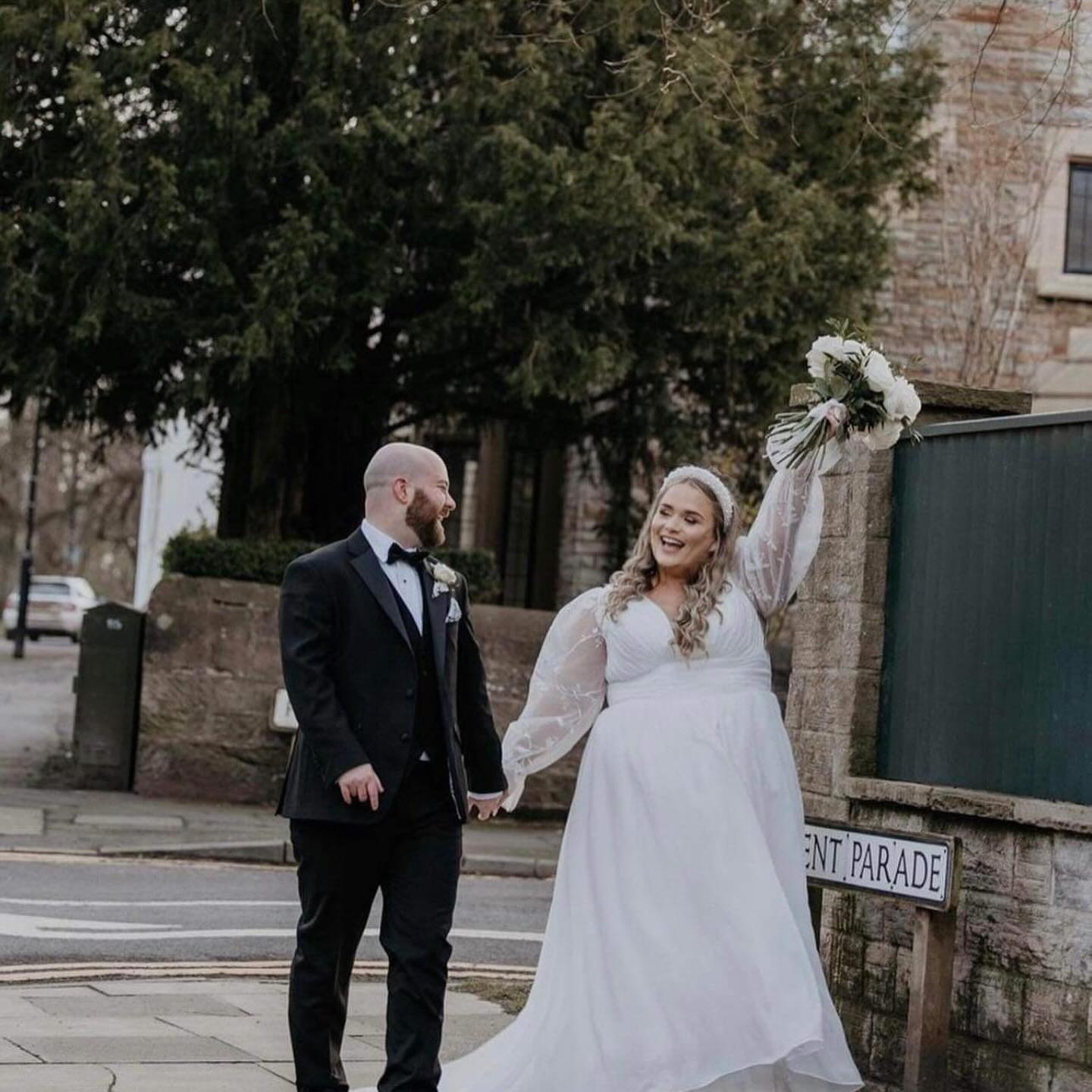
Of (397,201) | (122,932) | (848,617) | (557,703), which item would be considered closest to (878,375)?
(848,617)

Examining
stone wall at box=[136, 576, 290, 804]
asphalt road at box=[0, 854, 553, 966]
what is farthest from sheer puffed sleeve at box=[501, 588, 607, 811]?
stone wall at box=[136, 576, 290, 804]

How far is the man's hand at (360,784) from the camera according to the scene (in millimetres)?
6105

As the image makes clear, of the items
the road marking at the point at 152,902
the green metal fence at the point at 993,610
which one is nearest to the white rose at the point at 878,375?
the green metal fence at the point at 993,610

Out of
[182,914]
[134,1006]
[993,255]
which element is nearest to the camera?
[134,1006]

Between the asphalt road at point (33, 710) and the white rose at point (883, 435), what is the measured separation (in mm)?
12716

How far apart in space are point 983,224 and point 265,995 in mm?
16201

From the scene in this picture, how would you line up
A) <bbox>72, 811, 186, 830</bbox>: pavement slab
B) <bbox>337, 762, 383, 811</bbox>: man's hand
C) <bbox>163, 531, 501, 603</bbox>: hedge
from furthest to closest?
<bbox>163, 531, 501, 603</bbox>: hedge
<bbox>72, 811, 186, 830</bbox>: pavement slab
<bbox>337, 762, 383, 811</bbox>: man's hand

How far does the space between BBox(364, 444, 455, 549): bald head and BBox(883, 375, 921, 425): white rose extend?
1.48m

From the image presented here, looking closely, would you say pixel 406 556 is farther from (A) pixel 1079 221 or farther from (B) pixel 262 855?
(A) pixel 1079 221

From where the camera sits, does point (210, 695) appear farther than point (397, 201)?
No

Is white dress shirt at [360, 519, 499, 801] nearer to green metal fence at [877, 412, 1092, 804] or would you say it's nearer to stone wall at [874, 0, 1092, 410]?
green metal fence at [877, 412, 1092, 804]

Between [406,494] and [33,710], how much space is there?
21.6 m

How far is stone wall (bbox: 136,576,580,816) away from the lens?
58.3ft

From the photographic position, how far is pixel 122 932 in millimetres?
10508
